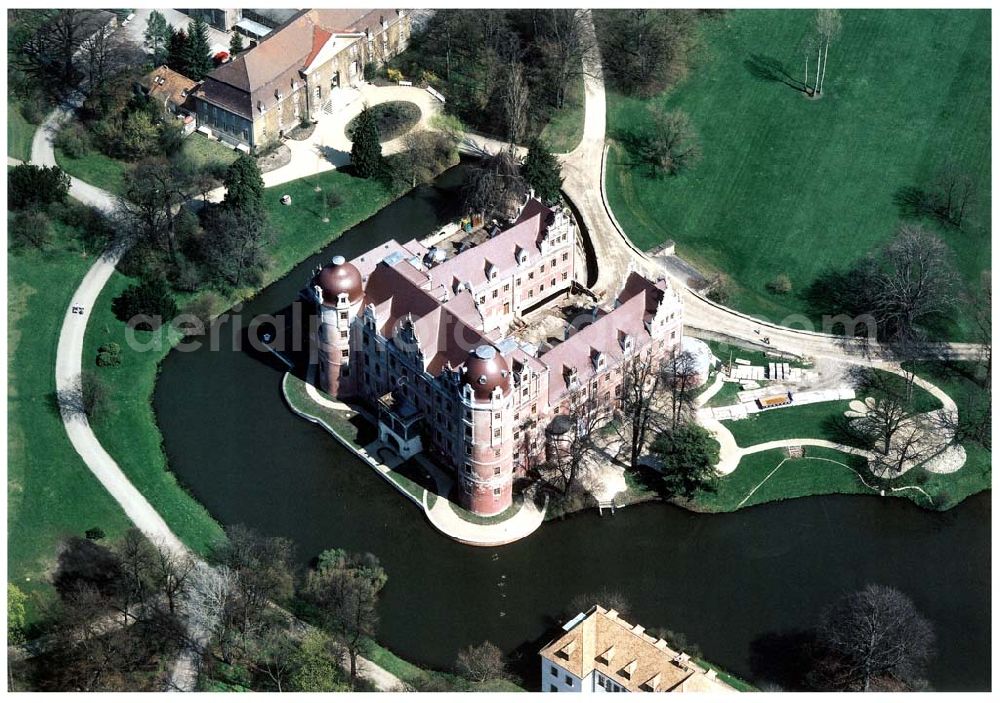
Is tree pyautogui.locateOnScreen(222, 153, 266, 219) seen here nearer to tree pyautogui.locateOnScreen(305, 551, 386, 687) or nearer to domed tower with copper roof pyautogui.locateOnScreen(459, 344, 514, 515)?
domed tower with copper roof pyautogui.locateOnScreen(459, 344, 514, 515)

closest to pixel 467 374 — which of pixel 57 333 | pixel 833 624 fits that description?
pixel 833 624

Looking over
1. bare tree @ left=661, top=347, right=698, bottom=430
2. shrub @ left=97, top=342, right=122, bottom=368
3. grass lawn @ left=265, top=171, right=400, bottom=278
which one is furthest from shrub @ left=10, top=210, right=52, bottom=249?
bare tree @ left=661, top=347, right=698, bottom=430

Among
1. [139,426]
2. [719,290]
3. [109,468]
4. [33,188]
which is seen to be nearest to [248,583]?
[109,468]

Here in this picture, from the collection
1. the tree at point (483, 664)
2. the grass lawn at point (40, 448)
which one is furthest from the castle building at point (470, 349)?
the grass lawn at point (40, 448)

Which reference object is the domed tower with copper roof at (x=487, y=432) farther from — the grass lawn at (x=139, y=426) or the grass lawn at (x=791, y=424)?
the grass lawn at (x=791, y=424)

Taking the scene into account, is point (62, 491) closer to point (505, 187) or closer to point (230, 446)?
point (230, 446)

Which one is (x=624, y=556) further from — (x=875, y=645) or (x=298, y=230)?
(x=298, y=230)
